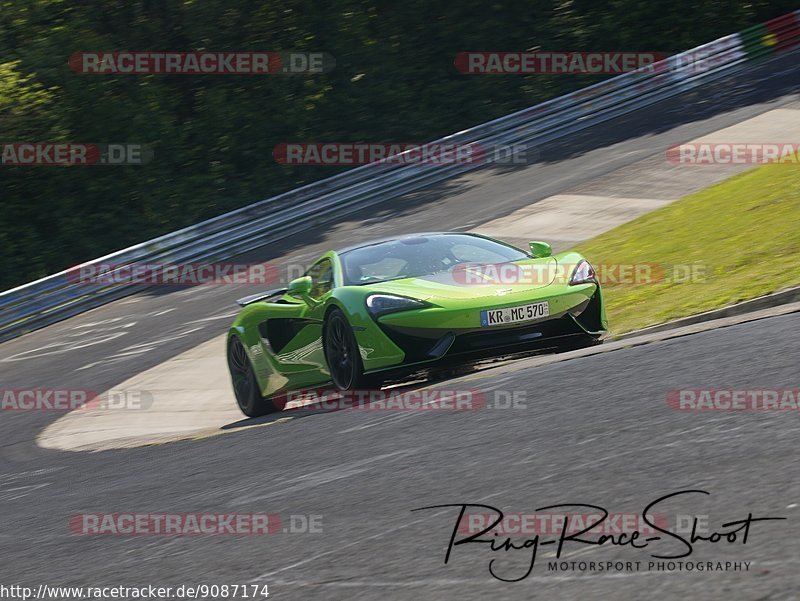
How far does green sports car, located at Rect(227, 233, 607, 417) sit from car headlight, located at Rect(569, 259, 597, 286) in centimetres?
1

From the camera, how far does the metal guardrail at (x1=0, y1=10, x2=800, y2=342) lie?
1952 centimetres

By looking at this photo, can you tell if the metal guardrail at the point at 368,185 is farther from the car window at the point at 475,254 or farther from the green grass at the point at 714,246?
the car window at the point at 475,254

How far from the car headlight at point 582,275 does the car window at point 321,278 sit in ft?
6.52

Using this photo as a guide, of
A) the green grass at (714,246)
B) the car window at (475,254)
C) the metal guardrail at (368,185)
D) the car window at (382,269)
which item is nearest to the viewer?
the car window at (382,269)

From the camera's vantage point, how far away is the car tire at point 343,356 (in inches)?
372

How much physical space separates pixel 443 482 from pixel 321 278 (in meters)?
4.70

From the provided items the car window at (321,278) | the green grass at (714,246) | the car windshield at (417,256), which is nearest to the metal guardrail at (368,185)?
the green grass at (714,246)

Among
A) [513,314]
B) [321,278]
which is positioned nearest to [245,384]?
[321,278]

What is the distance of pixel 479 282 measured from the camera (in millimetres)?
9820

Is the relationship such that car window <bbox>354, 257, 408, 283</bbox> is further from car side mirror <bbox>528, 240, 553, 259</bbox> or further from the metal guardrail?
the metal guardrail

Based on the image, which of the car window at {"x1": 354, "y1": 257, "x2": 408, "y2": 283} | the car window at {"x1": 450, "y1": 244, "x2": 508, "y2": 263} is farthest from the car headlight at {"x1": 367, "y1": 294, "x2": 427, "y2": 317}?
the car window at {"x1": 450, "y1": 244, "x2": 508, "y2": 263}

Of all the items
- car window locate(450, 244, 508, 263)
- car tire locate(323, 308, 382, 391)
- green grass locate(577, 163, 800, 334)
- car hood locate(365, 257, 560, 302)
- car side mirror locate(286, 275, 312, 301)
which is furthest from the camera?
green grass locate(577, 163, 800, 334)

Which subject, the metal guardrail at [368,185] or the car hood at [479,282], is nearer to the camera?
the car hood at [479,282]

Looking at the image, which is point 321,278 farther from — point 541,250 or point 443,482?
point 443,482
